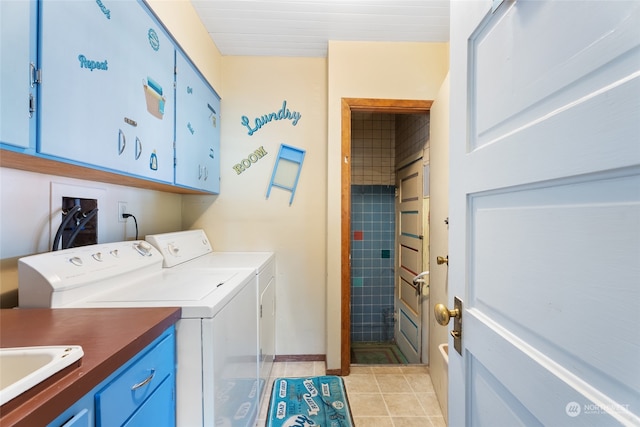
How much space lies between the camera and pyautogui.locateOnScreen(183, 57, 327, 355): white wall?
2.31 metres

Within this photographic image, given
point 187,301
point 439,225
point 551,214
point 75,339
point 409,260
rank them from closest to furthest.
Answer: point 551,214 → point 75,339 → point 187,301 → point 439,225 → point 409,260

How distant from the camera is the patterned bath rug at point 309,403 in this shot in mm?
1600

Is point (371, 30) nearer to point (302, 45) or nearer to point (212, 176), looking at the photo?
point (302, 45)

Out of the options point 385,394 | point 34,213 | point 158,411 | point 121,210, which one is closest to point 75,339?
point 158,411

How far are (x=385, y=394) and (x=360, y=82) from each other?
241 cm

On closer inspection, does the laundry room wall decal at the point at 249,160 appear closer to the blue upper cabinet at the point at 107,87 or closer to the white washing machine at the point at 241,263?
the white washing machine at the point at 241,263

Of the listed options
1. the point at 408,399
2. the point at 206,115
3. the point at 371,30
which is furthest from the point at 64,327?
the point at 371,30

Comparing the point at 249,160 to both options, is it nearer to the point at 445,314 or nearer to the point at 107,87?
the point at 107,87

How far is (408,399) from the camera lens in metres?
1.83

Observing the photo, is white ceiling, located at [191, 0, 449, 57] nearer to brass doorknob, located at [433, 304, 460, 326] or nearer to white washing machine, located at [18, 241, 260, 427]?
white washing machine, located at [18, 241, 260, 427]

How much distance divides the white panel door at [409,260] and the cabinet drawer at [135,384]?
6.71 feet

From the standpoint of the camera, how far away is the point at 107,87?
1021mm

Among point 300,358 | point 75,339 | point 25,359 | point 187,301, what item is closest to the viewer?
point 25,359

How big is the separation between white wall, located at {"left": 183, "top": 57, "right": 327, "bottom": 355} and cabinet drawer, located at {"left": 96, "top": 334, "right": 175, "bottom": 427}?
144cm
